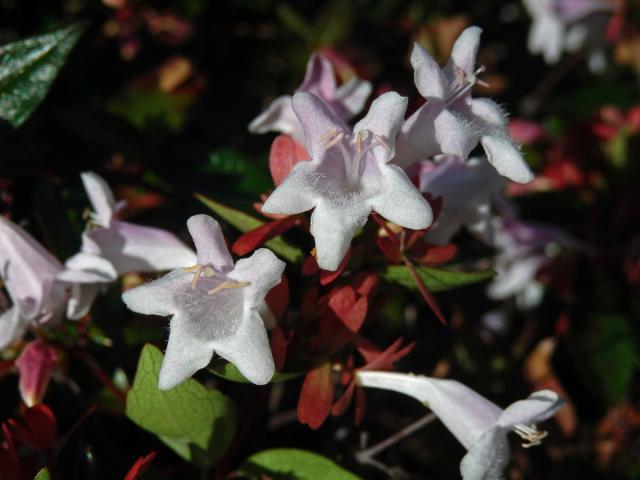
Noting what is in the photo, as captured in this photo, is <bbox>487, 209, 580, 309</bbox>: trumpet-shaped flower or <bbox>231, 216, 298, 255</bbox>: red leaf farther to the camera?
<bbox>487, 209, 580, 309</bbox>: trumpet-shaped flower

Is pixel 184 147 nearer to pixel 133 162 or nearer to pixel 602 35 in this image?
pixel 133 162

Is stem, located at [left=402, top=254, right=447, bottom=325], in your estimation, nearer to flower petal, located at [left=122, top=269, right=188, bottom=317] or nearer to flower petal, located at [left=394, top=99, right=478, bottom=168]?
flower petal, located at [left=394, top=99, right=478, bottom=168]

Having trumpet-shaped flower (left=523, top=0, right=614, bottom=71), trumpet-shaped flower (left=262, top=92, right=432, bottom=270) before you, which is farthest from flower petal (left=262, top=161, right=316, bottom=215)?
trumpet-shaped flower (left=523, top=0, right=614, bottom=71)

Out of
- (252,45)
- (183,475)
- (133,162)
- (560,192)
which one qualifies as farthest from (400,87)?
(183,475)

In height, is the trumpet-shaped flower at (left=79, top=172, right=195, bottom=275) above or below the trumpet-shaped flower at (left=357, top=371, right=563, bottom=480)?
above

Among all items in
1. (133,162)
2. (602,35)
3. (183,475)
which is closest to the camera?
(183,475)

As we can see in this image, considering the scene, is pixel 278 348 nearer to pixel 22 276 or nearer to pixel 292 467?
pixel 292 467
